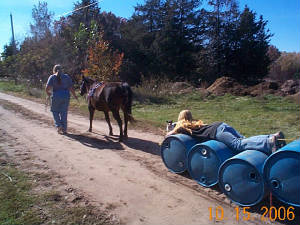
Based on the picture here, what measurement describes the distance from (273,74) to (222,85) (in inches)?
654

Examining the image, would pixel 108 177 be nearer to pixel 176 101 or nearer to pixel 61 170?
pixel 61 170

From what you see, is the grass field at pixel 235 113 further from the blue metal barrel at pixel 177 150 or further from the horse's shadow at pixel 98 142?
the blue metal barrel at pixel 177 150

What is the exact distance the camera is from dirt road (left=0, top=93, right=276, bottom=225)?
380cm

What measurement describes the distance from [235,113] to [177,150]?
25.0 feet

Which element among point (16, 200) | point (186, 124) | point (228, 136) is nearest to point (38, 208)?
point (16, 200)

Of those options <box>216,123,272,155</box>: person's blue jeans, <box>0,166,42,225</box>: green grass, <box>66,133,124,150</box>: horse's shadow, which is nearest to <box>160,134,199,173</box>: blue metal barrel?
<box>216,123,272,155</box>: person's blue jeans

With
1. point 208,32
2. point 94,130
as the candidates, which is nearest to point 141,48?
point 208,32

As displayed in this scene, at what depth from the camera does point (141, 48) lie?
30375 millimetres

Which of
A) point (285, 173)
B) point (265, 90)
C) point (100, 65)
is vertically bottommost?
point (285, 173)

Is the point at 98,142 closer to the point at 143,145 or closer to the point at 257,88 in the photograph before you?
the point at 143,145

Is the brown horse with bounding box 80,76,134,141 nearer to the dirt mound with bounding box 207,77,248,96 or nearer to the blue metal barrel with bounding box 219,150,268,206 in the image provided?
the blue metal barrel with bounding box 219,150,268,206

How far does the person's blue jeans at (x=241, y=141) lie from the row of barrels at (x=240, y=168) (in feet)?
0.34

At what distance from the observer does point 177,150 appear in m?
5.01

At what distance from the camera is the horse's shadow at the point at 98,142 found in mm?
7168
